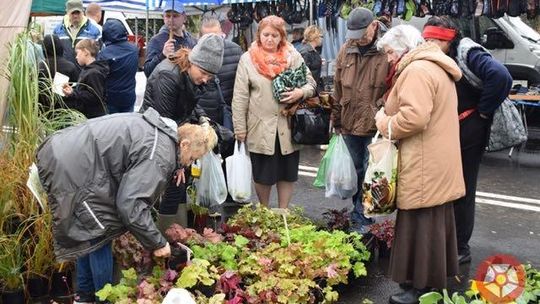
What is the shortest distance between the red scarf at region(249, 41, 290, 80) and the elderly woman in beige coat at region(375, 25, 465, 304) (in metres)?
1.30

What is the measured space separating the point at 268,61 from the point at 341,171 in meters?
1.09

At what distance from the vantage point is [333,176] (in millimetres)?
5113

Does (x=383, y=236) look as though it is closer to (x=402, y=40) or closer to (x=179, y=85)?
(x=402, y=40)

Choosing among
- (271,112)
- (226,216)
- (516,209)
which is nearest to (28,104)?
(271,112)

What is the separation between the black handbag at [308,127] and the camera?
5.08 m

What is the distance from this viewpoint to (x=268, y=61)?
4.94 metres

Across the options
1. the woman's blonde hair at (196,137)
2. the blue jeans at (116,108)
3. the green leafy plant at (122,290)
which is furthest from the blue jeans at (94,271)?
the blue jeans at (116,108)

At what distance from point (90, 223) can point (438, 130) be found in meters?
2.07

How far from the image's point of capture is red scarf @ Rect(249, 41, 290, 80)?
16.2ft

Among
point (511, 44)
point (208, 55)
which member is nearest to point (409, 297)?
point (208, 55)

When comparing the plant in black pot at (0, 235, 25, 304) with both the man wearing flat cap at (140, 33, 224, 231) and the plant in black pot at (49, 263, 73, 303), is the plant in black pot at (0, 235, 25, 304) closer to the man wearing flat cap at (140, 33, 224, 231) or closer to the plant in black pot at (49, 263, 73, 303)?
the plant in black pot at (49, 263, 73, 303)

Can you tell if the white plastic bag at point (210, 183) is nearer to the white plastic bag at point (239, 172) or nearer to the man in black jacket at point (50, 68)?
the white plastic bag at point (239, 172)

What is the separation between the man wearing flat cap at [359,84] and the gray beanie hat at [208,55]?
128 cm
